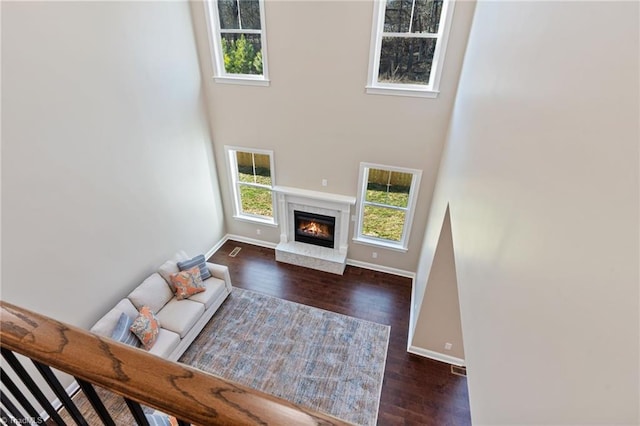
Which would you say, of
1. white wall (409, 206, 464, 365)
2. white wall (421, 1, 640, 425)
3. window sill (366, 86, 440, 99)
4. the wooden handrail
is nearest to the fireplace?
white wall (409, 206, 464, 365)

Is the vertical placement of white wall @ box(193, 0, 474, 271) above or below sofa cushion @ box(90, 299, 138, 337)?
above

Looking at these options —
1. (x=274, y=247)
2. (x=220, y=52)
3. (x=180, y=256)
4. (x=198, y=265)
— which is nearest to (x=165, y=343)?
(x=198, y=265)

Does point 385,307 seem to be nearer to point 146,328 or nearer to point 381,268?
point 381,268

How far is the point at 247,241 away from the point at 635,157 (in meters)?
6.69

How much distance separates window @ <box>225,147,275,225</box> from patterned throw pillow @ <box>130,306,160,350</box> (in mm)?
2918

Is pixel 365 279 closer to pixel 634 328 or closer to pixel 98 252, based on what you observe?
pixel 98 252

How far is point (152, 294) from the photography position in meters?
4.44

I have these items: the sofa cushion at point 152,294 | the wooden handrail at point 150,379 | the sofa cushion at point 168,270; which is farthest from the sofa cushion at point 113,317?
the wooden handrail at point 150,379

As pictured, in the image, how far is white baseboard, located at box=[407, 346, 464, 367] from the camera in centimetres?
439

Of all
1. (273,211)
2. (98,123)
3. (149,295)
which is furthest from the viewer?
(273,211)

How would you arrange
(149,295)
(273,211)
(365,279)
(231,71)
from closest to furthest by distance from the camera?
(149,295)
(231,71)
(365,279)
(273,211)

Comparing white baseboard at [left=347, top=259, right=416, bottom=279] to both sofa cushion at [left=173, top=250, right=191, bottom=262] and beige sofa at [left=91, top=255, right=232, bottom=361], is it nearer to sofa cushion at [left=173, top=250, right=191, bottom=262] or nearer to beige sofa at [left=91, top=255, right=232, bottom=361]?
beige sofa at [left=91, top=255, right=232, bottom=361]

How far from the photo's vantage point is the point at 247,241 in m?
6.85

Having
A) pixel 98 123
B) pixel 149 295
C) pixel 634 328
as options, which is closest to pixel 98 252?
pixel 149 295
